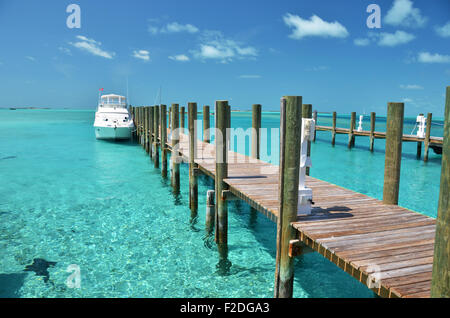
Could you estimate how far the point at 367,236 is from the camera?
12.5 feet

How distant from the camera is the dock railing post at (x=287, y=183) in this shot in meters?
3.85

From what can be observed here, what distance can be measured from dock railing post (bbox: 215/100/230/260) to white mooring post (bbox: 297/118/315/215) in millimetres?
2248

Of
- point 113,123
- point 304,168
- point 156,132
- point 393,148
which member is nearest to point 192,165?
point 304,168

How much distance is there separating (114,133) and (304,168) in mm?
22299

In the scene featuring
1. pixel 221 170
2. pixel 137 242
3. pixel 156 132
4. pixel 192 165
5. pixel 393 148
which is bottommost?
pixel 137 242

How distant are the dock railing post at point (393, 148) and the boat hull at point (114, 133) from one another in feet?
72.2

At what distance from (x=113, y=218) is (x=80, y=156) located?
1390 centimetres

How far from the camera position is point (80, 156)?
68.8 feet

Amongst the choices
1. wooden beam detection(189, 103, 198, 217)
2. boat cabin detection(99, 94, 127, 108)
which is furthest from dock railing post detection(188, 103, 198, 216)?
boat cabin detection(99, 94, 127, 108)

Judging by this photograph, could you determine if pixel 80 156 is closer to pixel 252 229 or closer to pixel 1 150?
pixel 1 150

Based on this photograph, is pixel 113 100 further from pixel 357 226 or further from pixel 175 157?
pixel 357 226

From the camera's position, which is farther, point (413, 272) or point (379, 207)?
point (379, 207)
